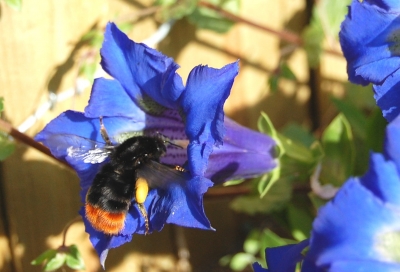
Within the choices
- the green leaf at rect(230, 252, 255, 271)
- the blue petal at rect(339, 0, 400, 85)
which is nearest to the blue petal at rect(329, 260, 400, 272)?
the blue petal at rect(339, 0, 400, 85)

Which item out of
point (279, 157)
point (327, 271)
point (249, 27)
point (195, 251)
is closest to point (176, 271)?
point (195, 251)

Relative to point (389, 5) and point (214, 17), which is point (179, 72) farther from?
point (389, 5)

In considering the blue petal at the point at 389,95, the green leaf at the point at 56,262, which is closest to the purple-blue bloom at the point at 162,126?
the green leaf at the point at 56,262

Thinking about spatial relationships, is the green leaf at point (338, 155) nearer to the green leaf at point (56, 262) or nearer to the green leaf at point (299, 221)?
the green leaf at point (299, 221)

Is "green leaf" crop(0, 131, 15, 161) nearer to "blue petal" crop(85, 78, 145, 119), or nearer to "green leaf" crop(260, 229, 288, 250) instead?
"blue petal" crop(85, 78, 145, 119)

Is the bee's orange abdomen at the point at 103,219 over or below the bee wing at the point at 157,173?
below

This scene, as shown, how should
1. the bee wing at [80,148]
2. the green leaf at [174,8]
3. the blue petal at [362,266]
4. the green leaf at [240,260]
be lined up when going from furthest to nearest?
the green leaf at [240,260] → the green leaf at [174,8] → the bee wing at [80,148] → the blue petal at [362,266]
